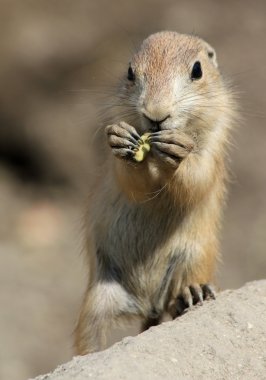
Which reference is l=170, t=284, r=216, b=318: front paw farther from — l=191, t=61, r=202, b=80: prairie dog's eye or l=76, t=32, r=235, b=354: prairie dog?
l=191, t=61, r=202, b=80: prairie dog's eye

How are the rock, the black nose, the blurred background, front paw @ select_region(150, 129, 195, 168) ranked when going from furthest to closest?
the blurred background
front paw @ select_region(150, 129, 195, 168)
the black nose
the rock

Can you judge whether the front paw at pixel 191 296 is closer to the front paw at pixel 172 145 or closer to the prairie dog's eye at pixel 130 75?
the front paw at pixel 172 145

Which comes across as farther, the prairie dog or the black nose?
the prairie dog

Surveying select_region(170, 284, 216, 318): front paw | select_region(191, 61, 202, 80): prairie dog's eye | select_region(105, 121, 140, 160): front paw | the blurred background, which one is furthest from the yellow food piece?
the blurred background

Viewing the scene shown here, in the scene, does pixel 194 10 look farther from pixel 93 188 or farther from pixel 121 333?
pixel 93 188

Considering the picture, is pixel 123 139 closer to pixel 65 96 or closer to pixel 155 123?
pixel 155 123

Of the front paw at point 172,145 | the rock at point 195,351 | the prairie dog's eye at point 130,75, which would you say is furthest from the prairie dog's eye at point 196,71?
the rock at point 195,351

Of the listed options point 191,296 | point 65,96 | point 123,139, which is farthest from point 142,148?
point 65,96
